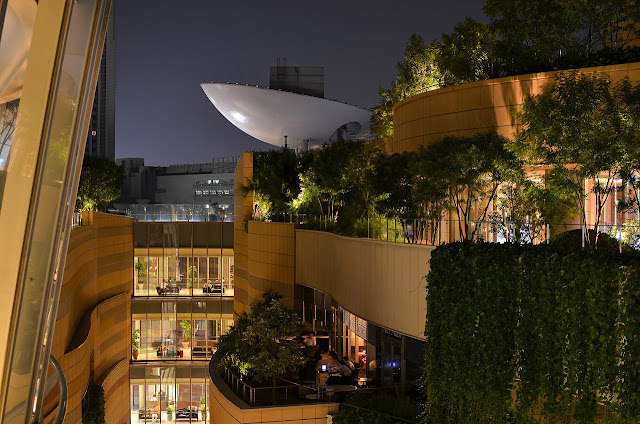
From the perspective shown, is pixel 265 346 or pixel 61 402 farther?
pixel 265 346

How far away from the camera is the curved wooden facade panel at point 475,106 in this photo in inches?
645

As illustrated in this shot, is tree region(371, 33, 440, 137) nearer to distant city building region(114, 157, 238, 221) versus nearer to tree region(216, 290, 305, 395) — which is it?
tree region(216, 290, 305, 395)

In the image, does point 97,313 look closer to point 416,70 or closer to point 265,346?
point 265,346

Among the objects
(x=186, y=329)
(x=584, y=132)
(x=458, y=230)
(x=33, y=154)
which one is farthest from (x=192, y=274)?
(x=33, y=154)

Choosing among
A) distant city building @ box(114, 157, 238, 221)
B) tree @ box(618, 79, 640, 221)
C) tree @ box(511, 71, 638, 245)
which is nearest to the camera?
tree @ box(618, 79, 640, 221)

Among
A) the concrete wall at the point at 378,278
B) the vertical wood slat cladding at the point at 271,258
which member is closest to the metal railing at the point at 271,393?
the concrete wall at the point at 378,278

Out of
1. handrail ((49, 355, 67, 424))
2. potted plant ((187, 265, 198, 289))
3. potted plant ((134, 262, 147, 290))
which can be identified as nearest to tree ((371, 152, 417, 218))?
handrail ((49, 355, 67, 424))

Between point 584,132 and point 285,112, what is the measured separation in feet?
146

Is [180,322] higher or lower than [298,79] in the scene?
lower

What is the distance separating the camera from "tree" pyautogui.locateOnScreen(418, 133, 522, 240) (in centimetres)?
1505

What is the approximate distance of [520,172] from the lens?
1494cm

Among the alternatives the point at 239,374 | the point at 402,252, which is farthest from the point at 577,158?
the point at 239,374

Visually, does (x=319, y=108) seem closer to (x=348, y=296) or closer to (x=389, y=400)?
(x=348, y=296)

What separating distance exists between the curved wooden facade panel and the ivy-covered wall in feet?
21.4
